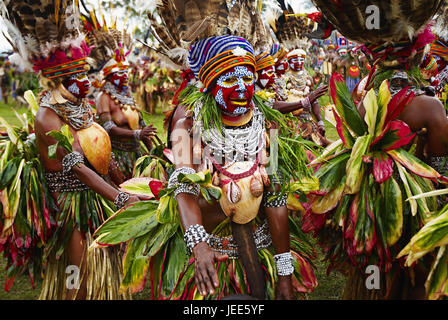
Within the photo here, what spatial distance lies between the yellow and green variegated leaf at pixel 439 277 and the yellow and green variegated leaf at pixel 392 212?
0.30 metres

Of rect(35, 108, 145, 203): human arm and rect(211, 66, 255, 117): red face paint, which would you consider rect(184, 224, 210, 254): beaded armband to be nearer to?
rect(211, 66, 255, 117): red face paint

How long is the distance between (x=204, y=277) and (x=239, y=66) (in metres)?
1.09

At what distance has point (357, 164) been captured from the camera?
8.41 ft

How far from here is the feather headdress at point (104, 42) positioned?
19.5 feet

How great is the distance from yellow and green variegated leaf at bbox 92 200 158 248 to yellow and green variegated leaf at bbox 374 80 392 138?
53.4 inches

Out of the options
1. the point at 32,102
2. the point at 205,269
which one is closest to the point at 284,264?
the point at 205,269

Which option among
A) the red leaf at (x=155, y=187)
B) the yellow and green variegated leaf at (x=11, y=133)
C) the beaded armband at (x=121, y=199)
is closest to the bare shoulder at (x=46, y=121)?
the yellow and green variegated leaf at (x=11, y=133)

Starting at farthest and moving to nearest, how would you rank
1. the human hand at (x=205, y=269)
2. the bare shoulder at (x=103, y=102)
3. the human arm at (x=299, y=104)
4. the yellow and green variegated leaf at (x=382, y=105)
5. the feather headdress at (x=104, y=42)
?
the feather headdress at (x=104, y=42) → the bare shoulder at (x=103, y=102) → the human arm at (x=299, y=104) → the yellow and green variegated leaf at (x=382, y=105) → the human hand at (x=205, y=269)

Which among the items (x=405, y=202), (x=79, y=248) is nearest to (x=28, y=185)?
(x=79, y=248)

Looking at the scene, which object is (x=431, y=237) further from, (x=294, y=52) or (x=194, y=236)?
(x=294, y=52)

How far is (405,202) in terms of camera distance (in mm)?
2504

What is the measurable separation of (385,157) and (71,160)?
7.07 ft

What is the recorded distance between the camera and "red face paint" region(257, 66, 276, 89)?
200 inches

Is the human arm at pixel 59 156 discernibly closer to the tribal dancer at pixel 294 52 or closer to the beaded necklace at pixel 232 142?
the beaded necklace at pixel 232 142
